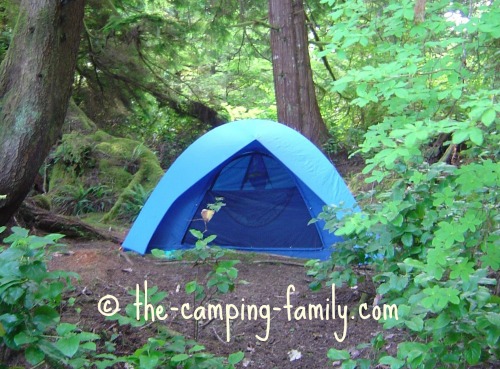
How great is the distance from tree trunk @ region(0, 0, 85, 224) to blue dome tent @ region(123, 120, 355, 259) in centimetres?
201

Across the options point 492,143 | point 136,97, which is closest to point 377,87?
point 492,143

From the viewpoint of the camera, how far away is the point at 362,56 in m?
10.3

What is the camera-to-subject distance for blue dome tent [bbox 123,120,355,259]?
6.28 meters

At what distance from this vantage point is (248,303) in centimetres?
473

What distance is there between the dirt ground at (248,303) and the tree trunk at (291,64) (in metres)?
4.12

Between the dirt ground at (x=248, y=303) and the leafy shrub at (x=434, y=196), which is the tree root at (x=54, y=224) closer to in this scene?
the dirt ground at (x=248, y=303)

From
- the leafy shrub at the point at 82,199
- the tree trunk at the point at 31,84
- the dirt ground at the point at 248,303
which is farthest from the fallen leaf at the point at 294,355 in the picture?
the leafy shrub at the point at 82,199

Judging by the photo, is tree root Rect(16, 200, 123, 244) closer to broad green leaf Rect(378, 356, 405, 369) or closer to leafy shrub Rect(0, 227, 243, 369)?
leafy shrub Rect(0, 227, 243, 369)

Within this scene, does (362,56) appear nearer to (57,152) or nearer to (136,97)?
(136,97)

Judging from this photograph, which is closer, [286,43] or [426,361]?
[426,361]

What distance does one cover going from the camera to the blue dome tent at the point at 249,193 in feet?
20.6

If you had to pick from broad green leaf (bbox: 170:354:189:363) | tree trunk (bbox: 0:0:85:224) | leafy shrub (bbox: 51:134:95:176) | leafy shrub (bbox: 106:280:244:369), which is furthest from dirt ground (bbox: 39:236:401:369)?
leafy shrub (bbox: 51:134:95:176)

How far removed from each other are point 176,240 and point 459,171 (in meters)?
4.33

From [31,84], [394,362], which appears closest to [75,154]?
[31,84]
